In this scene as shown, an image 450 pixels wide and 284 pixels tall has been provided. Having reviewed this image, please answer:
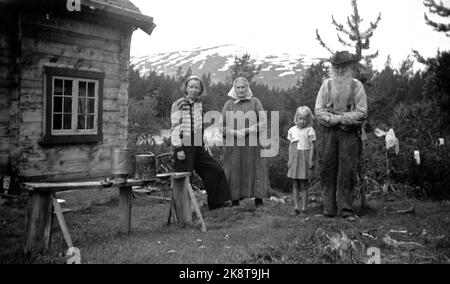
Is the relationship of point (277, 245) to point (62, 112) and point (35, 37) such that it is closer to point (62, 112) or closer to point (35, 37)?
point (62, 112)

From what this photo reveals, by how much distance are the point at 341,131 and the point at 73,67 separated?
5128 mm

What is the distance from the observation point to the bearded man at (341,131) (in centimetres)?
566

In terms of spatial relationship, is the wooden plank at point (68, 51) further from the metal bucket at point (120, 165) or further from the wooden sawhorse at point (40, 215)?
the wooden sawhorse at point (40, 215)

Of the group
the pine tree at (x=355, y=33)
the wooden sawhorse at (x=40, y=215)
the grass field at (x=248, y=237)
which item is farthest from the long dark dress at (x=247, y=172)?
the pine tree at (x=355, y=33)

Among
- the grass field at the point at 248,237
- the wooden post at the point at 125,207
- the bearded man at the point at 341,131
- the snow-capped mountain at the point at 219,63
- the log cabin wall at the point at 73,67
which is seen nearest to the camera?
the grass field at the point at 248,237

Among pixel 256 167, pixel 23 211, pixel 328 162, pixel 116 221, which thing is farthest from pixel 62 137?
pixel 328 162

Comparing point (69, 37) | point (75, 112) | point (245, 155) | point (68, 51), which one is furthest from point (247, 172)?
point (69, 37)

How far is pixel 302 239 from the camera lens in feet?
14.2

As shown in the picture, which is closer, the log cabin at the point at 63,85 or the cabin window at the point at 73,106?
the log cabin at the point at 63,85

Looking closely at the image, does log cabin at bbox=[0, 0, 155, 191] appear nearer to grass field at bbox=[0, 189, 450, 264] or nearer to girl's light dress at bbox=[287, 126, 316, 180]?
grass field at bbox=[0, 189, 450, 264]

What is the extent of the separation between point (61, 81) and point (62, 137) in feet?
3.52

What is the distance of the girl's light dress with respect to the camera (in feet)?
19.9

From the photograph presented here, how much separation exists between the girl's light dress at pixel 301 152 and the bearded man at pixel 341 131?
0.90ft

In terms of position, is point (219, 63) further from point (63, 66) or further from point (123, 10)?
point (63, 66)
